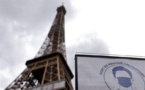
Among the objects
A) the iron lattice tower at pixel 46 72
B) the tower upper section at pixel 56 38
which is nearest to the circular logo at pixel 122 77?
the iron lattice tower at pixel 46 72

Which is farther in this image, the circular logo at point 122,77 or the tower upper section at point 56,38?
the tower upper section at point 56,38

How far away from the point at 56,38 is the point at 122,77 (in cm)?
6688

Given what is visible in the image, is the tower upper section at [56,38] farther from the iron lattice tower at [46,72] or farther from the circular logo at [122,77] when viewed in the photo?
the circular logo at [122,77]

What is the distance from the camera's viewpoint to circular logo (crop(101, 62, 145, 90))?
294 inches

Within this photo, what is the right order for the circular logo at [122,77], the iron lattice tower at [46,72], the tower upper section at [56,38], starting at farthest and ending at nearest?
the tower upper section at [56,38] < the iron lattice tower at [46,72] < the circular logo at [122,77]

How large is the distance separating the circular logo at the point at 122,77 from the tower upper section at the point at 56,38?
55241 mm

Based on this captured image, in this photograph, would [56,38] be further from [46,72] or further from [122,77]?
[122,77]

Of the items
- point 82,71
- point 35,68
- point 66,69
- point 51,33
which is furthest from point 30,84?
point 82,71

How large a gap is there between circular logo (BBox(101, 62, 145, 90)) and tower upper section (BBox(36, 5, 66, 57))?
55241 mm

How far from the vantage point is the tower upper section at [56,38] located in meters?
66.0

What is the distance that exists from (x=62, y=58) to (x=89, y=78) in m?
48.8

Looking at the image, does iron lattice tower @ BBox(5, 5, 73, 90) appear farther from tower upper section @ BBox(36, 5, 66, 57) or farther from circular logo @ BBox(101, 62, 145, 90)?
circular logo @ BBox(101, 62, 145, 90)

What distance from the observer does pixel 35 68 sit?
56.7 m

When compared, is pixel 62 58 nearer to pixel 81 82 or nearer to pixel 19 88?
pixel 19 88
